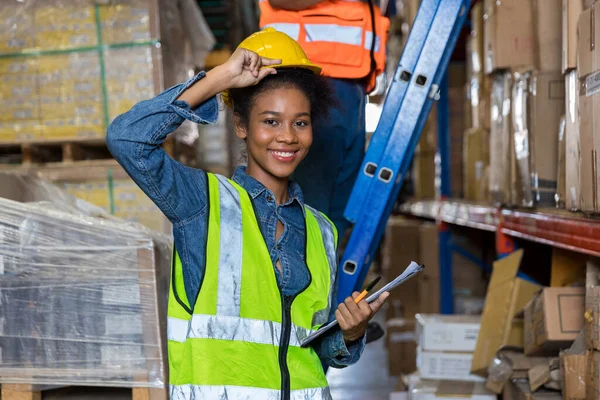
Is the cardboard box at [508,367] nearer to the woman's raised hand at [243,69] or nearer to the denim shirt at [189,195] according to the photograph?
the denim shirt at [189,195]

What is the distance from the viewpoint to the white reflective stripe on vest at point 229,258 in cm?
181

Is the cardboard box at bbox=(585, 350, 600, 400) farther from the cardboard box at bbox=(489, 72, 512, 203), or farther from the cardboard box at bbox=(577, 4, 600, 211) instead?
the cardboard box at bbox=(489, 72, 512, 203)

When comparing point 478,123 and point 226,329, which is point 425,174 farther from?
point 226,329

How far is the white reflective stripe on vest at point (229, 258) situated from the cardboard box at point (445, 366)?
2260mm

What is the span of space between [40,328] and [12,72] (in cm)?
179

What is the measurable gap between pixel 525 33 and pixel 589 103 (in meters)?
1.38

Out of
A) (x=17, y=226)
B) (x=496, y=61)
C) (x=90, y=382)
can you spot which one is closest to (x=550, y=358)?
(x=496, y=61)

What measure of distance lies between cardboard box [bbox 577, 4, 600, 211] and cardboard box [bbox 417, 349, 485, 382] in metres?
1.40

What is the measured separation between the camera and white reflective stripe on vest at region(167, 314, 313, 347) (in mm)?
1781

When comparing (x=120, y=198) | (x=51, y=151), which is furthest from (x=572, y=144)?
(x=51, y=151)

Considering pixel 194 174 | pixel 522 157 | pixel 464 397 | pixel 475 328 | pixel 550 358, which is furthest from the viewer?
pixel 475 328

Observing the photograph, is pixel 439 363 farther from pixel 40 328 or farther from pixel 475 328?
pixel 40 328

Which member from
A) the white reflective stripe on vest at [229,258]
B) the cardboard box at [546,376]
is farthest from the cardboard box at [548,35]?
the white reflective stripe on vest at [229,258]

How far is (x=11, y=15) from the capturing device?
12.6 feet
